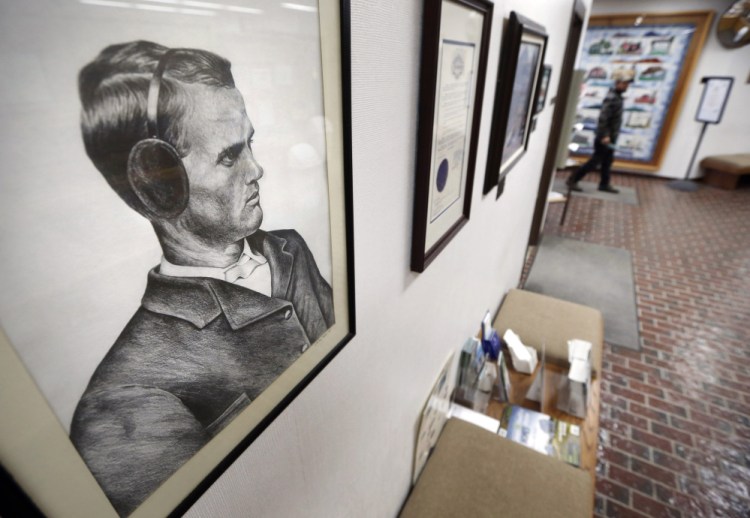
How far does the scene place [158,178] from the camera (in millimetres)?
328

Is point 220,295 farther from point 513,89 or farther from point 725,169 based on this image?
point 725,169

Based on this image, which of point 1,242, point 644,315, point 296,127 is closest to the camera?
point 1,242

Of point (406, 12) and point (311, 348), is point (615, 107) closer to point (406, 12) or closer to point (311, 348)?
point (406, 12)

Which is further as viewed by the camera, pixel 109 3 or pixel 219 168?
pixel 219 168

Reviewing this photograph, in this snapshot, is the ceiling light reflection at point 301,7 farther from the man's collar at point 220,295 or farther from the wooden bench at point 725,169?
the wooden bench at point 725,169

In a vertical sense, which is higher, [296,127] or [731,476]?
[296,127]

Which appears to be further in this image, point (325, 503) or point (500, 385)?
point (500, 385)

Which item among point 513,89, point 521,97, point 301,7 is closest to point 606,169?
point 521,97

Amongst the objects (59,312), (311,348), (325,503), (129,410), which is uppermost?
(59,312)

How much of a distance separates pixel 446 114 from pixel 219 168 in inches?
28.2

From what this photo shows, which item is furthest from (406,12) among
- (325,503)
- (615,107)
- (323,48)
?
(615,107)

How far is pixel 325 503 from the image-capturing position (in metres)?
0.81

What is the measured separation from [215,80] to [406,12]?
20.2 inches

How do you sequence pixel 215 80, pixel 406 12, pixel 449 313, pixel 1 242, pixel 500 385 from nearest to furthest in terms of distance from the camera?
pixel 1 242 → pixel 215 80 → pixel 406 12 → pixel 449 313 → pixel 500 385
